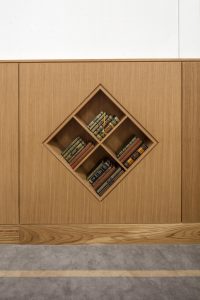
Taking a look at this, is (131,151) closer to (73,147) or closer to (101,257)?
(73,147)

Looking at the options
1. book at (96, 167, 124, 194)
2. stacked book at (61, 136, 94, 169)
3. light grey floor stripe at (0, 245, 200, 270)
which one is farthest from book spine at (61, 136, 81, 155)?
light grey floor stripe at (0, 245, 200, 270)

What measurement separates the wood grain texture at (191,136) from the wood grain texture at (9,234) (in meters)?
1.08

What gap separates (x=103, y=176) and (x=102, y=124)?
34cm

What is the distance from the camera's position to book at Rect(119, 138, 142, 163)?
1910 mm

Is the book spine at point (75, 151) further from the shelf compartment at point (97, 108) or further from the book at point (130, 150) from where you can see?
the book at point (130, 150)

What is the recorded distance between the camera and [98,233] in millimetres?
1869

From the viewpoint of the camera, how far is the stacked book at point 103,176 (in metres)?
1.90

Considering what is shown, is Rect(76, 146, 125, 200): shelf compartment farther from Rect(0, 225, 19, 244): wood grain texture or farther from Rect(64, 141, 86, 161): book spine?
Rect(0, 225, 19, 244): wood grain texture

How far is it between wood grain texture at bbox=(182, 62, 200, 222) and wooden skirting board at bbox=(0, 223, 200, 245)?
0.18 metres

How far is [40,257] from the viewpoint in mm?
1762

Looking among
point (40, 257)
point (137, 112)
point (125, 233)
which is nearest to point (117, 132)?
point (137, 112)
